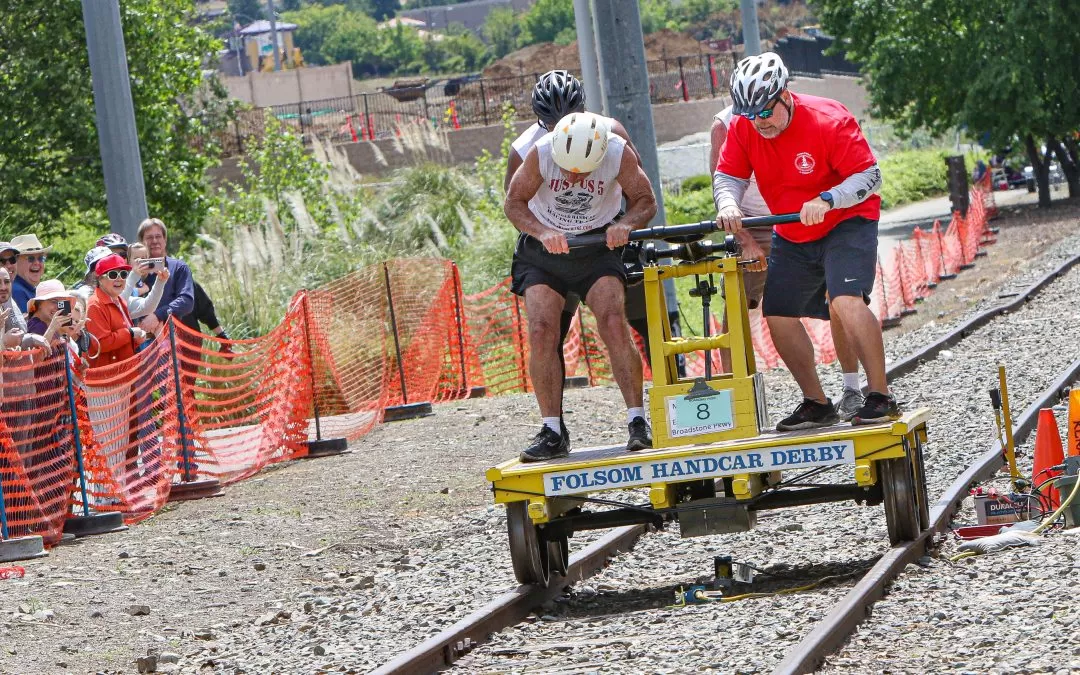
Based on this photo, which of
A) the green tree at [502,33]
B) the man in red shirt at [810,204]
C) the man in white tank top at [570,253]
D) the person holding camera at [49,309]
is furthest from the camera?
the green tree at [502,33]

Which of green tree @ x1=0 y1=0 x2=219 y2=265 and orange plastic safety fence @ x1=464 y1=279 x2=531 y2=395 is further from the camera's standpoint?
green tree @ x1=0 y1=0 x2=219 y2=265

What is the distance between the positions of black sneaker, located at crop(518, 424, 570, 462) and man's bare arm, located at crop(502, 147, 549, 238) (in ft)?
3.36

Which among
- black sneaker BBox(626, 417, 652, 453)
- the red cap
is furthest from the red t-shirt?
the red cap

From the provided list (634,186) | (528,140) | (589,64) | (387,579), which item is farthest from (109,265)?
(589,64)

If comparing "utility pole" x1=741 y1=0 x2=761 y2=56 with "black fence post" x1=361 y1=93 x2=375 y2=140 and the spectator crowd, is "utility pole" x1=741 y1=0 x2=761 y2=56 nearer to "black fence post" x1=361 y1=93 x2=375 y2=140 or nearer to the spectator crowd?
the spectator crowd

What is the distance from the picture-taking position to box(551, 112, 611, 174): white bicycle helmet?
8.09 meters

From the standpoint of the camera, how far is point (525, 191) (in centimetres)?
844

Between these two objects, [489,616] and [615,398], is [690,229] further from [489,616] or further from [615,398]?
[615,398]

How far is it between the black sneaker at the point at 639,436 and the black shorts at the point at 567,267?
75 cm

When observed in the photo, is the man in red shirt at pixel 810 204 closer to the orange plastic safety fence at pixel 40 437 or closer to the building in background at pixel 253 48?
the orange plastic safety fence at pixel 40 437

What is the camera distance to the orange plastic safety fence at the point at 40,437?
1023cm

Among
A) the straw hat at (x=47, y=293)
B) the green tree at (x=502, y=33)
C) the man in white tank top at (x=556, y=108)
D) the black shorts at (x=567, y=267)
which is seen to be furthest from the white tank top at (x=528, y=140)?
the green tree at (x=502, y=33)

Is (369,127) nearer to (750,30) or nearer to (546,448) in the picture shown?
(750,30)

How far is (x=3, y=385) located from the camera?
10.2 meters
